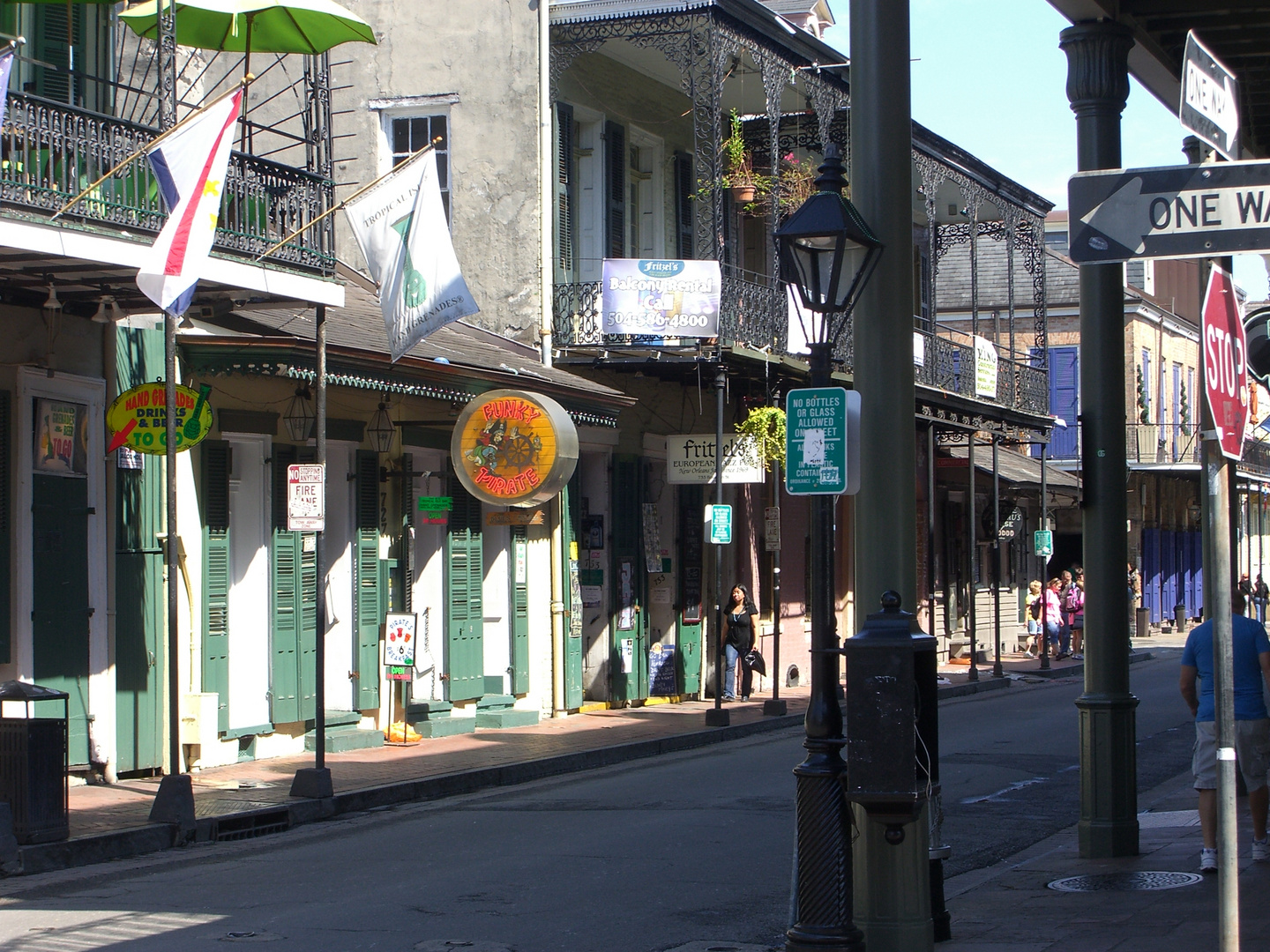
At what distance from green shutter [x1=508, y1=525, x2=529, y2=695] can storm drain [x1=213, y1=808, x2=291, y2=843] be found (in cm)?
759

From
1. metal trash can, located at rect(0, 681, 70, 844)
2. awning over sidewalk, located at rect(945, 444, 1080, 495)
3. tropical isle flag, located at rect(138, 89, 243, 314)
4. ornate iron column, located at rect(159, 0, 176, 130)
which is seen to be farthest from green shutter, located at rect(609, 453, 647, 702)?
awning over sidewalk, located at rect(945, 444, 1080, 495)

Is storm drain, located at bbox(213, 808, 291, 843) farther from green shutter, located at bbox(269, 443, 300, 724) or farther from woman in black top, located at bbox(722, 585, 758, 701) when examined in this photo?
woman in black top, located at bbox(722, 585, 758, 701)

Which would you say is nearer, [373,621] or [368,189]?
[368,189]

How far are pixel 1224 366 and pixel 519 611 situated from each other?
1566 cm

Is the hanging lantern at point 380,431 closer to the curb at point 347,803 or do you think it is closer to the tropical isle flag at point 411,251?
the tropical isle flag at point 411,251

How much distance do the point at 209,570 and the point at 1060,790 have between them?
798 centimetres

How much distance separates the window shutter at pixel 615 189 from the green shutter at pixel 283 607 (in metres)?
7.25

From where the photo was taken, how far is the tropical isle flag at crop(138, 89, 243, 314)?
11211mm

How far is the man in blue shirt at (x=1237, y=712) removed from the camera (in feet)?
29.6

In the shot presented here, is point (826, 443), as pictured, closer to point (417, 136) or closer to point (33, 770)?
point (33, 770)

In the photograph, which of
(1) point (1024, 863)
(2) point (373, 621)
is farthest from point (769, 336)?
(1) point (1024, 863)

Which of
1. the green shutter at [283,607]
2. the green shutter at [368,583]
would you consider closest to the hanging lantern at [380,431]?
the green shutter at [368,583]

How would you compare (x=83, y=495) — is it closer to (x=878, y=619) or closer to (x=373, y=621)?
(x=373, y=621)

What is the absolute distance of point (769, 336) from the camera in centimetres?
2227
